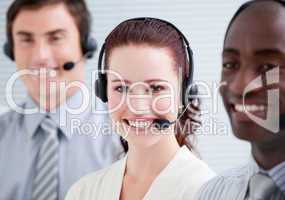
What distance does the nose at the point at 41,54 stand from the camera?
136cm

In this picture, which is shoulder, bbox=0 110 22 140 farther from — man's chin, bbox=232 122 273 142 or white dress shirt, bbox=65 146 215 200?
man's chin, bbox=232 122 273 142

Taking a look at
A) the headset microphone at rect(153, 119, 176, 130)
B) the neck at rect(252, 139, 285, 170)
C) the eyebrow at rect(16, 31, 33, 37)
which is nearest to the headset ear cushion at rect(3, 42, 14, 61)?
the eyebrow at rect(16, 31, 33, 37)

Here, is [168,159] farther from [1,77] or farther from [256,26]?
[1,77]

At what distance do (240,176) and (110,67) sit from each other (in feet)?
1.27

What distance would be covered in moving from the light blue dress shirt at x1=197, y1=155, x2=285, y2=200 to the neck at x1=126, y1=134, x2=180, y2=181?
0.36 ft

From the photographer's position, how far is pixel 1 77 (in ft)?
4.56

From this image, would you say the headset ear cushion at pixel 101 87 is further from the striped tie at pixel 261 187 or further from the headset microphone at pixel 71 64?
the striped tie at pixel 261 187

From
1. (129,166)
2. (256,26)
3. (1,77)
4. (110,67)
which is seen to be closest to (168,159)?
(129,166)

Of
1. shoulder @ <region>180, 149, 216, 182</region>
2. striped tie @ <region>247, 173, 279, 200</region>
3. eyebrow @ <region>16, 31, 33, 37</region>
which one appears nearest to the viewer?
striped tie @ <region>247, 173, 279, 200</region>

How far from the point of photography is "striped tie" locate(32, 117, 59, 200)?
1399 millimetres

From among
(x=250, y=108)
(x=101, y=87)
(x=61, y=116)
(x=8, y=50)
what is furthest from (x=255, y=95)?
(x=8, y=50)

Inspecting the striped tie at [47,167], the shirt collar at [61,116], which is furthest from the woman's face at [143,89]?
the striped tie at [47,167]

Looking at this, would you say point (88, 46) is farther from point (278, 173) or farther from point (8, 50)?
point (278, 173)

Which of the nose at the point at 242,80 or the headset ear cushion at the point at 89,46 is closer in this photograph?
the nose at the point at 242,80
